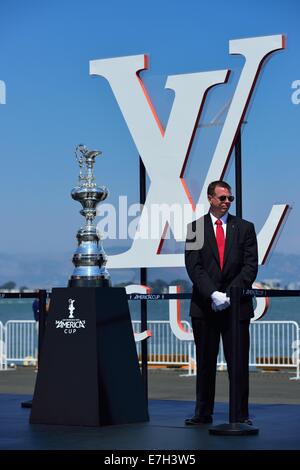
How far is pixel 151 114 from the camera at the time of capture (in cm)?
1219

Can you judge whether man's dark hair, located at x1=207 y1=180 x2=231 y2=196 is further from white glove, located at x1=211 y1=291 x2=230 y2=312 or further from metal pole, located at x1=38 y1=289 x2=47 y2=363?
metal pole, located at x1=38 y1=289 x2=47 y2=363

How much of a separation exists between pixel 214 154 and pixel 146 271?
1540 mm

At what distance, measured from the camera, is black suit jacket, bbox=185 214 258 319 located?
8.35 meters

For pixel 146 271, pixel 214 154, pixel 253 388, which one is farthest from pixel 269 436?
pixel 253 388

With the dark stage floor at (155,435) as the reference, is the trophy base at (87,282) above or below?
above

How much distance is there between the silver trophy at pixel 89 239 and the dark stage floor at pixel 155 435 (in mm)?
1220

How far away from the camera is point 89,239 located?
8961 mm

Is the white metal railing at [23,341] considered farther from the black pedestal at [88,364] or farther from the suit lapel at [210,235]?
the suit lapel at [210,235]

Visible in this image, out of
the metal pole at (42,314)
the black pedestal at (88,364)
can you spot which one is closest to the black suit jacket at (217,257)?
the black pedestal at (88,364)

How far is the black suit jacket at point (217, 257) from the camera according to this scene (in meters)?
8.35

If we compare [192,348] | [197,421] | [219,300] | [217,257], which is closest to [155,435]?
[197,421]

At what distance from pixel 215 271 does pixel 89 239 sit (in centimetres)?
120
